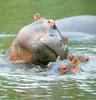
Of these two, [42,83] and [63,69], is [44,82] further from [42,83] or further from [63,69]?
[63,69]

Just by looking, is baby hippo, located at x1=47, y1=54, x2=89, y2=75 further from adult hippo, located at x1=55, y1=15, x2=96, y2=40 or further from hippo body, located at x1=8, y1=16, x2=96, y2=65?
adult hippo, located at x1=55, y1=15, x2=96, y2=40

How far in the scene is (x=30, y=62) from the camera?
8.84 meters

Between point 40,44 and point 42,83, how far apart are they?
1121 mm

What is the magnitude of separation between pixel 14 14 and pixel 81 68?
911 cm

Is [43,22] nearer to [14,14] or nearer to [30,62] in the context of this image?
[30,62]

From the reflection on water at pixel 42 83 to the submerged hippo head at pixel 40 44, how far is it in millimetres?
184

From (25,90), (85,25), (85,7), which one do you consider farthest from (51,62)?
(85,7)

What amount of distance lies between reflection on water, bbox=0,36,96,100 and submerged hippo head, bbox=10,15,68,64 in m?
0.18

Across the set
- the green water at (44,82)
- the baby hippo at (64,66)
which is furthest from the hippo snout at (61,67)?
the green water at (44,82)

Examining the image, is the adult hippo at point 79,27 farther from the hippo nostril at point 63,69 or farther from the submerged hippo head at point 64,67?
the hippo nostril at point 63,69

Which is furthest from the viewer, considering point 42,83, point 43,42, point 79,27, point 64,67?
point 79,27

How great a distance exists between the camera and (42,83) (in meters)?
7.55

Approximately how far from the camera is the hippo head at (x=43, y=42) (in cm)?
856

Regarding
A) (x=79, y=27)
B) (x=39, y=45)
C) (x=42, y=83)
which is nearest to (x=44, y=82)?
(x=42, y=83)
